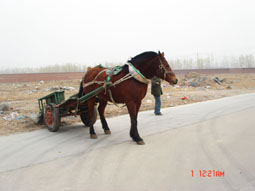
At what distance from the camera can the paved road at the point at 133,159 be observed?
3.22 m

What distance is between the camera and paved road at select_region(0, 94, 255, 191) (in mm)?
3225

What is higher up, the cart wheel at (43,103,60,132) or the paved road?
the cart wheel at (43,103,60,132)

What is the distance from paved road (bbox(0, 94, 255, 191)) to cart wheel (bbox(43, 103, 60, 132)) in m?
0.21

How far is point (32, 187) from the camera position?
3182 mm

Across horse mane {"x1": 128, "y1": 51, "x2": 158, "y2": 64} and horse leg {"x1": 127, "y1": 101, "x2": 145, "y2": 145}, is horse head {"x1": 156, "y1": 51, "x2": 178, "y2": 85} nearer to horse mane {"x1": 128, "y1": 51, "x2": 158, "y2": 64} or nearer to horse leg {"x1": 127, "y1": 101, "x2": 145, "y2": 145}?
horse mane {"x1": 128, "y1": 51, "x2": 158, "y2": 64}

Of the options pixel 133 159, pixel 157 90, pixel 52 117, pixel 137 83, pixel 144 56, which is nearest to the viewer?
pixel 133 159

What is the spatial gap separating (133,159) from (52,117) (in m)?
3.09

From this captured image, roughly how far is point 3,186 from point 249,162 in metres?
3.79

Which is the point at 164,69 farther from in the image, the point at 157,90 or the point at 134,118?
the point at 157,90

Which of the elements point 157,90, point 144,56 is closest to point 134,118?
point 144,56

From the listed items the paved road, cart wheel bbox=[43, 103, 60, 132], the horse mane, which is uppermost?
the horse mane

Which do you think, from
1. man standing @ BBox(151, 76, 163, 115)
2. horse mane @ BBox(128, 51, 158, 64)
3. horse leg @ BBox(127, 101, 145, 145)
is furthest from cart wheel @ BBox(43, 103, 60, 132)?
man standing @ BBox(151, 76, 163, 115)

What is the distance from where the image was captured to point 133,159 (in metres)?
4.14

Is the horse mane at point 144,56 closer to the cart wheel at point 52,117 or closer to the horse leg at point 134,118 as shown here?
the horse leg at point 134,118
